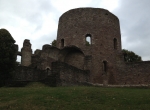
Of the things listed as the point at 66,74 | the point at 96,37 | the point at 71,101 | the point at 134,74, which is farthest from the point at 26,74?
the point at 134,74

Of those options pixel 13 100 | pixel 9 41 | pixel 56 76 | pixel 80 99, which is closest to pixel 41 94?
pixel 13 100

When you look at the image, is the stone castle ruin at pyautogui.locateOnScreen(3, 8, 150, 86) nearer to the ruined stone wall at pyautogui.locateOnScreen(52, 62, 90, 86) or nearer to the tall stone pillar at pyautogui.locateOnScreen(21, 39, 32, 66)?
the ruined stone wall at pyautogui.locateOnScreen(52, 62, 90, 86)

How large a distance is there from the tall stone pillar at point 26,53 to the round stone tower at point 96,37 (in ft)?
15.1

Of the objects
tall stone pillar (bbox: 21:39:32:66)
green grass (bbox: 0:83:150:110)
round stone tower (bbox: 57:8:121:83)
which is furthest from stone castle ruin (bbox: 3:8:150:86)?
green grass (bbox: 0:83:150:110)

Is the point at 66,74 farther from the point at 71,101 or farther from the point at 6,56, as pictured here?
the point at 71,101

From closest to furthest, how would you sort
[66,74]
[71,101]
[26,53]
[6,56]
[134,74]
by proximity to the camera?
[71,101] < [6,56] < [66,74] < [134,74] < [26,53]

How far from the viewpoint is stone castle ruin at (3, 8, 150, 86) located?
894 inches

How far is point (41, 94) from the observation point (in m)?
11.0

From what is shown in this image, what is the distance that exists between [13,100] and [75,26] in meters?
16.0

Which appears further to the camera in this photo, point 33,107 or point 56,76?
point 56,76

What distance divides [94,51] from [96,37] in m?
1.63

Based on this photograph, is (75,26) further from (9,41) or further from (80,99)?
(80,99)

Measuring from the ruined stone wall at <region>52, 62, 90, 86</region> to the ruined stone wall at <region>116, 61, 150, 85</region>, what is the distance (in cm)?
515

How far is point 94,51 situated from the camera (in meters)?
23.8
